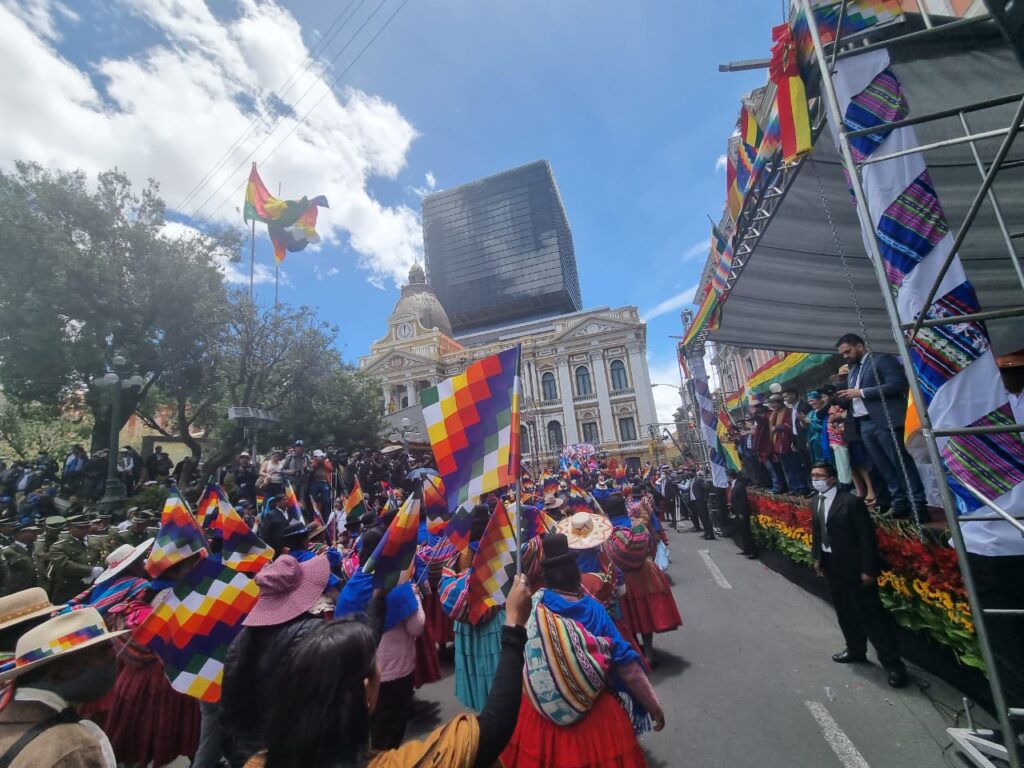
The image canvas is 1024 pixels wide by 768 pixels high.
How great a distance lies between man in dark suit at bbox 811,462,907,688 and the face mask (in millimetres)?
4909

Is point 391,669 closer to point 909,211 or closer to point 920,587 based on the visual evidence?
point 920,587

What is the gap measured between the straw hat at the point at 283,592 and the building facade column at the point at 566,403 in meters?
43.1

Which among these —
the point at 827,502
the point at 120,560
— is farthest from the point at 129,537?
the point at 827,502

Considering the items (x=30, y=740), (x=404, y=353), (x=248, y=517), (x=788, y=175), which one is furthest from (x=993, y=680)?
(x=404, y=353)

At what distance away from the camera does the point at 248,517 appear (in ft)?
28.7

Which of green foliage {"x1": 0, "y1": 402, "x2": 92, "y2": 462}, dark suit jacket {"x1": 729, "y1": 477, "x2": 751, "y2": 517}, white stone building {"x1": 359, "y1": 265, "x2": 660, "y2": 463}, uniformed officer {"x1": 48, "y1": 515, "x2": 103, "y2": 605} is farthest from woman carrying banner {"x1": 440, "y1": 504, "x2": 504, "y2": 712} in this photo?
white stone building {"x1": 359, "y1": 265, "x2": 660, "y2": 463}

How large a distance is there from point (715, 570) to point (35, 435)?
37482mm

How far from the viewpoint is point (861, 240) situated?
5379mm

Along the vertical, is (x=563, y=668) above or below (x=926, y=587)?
above

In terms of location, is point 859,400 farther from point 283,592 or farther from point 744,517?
point 283,592

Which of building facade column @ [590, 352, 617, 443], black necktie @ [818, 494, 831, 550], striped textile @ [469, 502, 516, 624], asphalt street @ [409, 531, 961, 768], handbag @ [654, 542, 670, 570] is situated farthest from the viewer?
building facade column @ [590, 352, 617, 443]

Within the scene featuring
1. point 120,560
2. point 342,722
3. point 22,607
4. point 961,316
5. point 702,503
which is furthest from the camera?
point 702,503

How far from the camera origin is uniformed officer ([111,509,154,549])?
291 inches

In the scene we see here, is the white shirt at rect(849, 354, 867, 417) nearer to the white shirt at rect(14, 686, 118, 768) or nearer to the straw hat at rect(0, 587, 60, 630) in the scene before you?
the white shirt at rect(14, 686, 118, 768)
